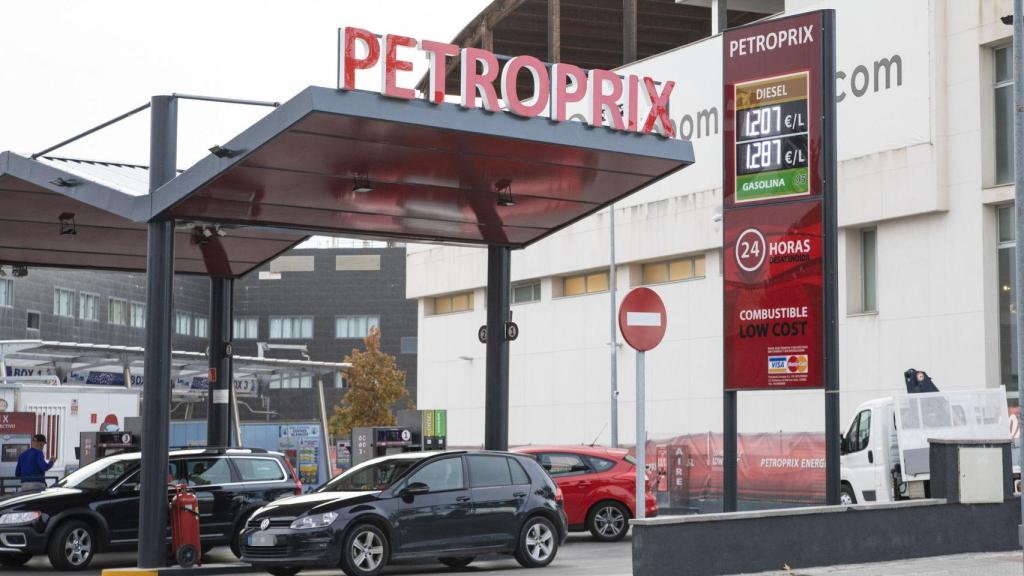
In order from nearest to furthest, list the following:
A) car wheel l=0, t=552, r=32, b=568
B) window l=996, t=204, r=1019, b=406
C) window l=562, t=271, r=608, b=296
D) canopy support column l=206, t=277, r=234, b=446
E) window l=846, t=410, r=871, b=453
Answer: car wheel l=0, t=552, r=32, b=568, canopy support column l=206, t=277, r=234, b=446, window l=846, t=410, r=871, b=453, window l=996, t=204, r=1019, b=406, window l=562, t=271, r=608, b=296

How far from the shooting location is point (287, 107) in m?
14.9

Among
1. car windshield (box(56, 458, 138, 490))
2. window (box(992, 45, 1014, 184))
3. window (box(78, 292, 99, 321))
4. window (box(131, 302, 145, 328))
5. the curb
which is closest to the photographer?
the curb

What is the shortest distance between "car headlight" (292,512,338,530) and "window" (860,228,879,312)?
24184 mm

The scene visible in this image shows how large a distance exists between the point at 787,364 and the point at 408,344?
7641cm

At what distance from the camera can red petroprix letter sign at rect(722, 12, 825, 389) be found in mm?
16703

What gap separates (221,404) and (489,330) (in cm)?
512

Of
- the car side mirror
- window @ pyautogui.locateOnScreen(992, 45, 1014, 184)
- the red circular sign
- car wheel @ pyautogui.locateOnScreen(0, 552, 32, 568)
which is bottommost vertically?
car wheel @ pyautogui.locateOnScreen(0, 552, 32, 568)

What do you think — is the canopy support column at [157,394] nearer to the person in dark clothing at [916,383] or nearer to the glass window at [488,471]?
the glass window at [488,471]

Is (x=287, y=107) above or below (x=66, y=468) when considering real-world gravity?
above

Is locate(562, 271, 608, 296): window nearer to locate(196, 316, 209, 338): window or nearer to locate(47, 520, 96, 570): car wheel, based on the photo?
locate(47, 520, 96, 570): car wheel

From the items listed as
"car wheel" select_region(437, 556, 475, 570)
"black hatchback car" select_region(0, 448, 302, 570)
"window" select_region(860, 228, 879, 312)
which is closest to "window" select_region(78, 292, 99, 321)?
"window" select_region(860, 228, 879, 312)

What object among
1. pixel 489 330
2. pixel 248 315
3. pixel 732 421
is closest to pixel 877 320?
pixel 489 330

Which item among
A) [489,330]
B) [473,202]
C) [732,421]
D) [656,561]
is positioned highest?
[473,202]

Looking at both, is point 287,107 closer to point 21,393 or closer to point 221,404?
point 221,404
